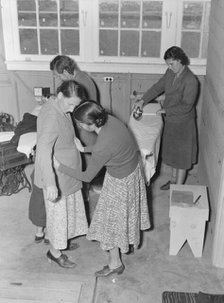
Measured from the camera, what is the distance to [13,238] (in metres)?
3.79

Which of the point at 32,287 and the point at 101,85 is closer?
the point at 32,287

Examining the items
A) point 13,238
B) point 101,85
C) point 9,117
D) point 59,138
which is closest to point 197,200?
point 59,138

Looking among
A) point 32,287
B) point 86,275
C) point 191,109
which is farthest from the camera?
point 191,109

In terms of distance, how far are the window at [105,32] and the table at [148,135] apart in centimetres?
66

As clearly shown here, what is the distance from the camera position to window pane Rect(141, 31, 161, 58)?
462cm

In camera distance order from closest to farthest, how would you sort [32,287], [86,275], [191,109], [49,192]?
[49,192], [32,287], [86,275], [191,109]

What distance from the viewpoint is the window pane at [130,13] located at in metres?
4.52

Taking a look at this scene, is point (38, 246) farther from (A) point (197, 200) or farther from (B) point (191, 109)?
(B) point (191, 109)

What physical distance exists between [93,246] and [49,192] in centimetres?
107

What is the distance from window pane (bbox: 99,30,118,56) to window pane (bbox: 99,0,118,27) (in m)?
0.08

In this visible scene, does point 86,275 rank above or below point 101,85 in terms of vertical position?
below

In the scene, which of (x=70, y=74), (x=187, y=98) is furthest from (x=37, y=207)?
(x=187, y=98)

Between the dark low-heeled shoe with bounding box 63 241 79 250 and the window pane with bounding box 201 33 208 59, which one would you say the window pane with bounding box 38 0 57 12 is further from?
the dark low-heeled shoe with bounding box 63 241 79 250

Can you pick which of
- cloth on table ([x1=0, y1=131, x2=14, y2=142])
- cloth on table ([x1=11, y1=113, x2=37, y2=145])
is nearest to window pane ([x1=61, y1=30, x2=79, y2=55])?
cloth on table ([x1=11, y1=113, x2=37, y2=145])
